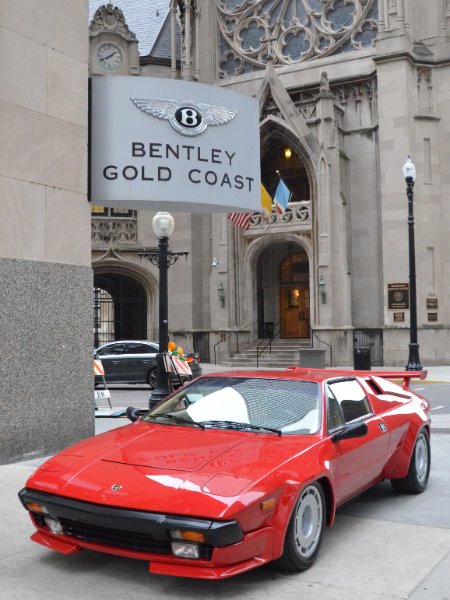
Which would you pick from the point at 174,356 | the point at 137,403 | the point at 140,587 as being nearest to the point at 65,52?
the point at 174,356

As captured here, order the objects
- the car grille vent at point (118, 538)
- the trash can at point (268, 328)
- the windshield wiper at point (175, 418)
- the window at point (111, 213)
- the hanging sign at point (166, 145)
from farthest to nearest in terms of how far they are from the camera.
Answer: the window at point (111, 213) < the trash can at point (268, 328) < the hanging sign at point (166, 145) < the windshield wiper at point (175, 418) < the car grille vent at point (118, 538)

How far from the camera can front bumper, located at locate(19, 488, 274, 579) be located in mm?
4039

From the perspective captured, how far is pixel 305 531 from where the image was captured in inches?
184

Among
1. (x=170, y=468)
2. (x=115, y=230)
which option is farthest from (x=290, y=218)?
(x=170, y=468)

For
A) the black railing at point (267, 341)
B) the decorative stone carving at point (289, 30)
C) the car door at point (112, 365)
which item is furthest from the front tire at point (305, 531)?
the decorative stone carving at point (289, 30)

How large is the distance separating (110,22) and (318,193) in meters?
14.0

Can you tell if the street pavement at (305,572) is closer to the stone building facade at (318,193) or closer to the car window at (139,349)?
the car window at (139,349)

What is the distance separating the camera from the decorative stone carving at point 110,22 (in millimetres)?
32844

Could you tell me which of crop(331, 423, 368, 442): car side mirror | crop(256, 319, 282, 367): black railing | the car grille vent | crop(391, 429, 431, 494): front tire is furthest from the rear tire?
the car grille vent

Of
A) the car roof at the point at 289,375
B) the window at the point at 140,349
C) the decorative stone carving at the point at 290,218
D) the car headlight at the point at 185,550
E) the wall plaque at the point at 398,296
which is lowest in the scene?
the car headlight at the point at 185,550

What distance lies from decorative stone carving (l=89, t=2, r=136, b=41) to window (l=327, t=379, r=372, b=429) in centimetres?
3018

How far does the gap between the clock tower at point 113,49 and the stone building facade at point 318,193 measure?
0.47 ft

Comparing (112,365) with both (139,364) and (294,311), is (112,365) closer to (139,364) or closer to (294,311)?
(139,364)

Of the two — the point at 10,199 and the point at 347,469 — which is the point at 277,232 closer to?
the point at 10,199
